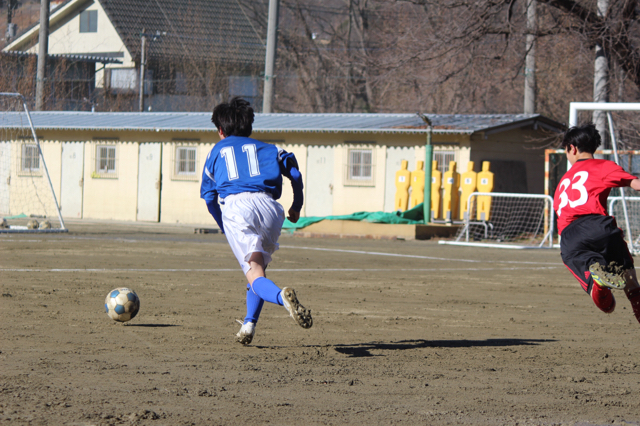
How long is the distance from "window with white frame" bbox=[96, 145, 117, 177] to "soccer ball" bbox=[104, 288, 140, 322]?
2261cm

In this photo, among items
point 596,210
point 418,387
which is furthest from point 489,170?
point 418,387

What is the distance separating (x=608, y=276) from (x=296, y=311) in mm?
2203

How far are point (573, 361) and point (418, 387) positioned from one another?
1.57m

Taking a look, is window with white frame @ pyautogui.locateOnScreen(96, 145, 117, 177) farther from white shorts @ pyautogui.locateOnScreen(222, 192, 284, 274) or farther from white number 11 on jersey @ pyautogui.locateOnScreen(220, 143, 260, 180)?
white shorts @ pyautogui.locateOnScreen(222, 192, 284, 274)

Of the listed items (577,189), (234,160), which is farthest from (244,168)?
(577,189)

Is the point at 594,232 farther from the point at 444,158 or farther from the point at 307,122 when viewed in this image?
the point at 307,122

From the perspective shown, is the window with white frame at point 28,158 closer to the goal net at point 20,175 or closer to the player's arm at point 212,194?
the goal net at point 20,175

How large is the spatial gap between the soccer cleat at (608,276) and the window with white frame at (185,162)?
22.3 meters

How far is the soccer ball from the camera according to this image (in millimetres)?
7273

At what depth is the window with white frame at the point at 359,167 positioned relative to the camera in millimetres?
25234

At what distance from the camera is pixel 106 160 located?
1161 inches

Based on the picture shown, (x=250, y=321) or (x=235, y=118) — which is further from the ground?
(x=235, y=118)

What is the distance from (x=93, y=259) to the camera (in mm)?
13609

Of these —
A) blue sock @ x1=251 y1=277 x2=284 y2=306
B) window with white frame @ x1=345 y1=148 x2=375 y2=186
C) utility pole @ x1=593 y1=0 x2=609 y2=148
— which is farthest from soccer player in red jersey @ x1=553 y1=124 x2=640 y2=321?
window with white frame @ x1=345 y1=148 x2=375 y2=186
